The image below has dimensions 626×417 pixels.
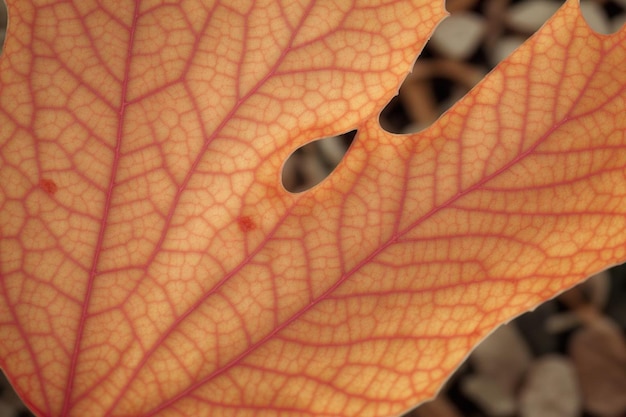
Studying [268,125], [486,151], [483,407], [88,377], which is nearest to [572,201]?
[486,151]

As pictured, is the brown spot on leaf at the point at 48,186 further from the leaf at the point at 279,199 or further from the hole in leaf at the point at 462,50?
the hole in leaf at the point at 462,50

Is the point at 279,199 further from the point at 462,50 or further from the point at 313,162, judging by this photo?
the point at 462,50

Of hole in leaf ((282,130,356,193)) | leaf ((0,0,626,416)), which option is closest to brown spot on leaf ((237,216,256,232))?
leaf ((0,0,626,416))

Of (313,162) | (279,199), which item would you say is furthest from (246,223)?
(313,162)

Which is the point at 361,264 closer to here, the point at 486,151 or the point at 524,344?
the point at 486,151

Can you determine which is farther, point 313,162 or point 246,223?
point 313,162

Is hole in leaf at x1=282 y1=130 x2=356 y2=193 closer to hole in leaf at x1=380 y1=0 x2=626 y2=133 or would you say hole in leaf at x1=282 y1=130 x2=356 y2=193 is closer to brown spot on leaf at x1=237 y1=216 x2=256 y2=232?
hole in leaf at x1=380 y1=0 x2=626 y2=133

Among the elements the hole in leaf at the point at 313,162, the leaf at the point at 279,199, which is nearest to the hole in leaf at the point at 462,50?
the hole in leaf at the point at 313,162
